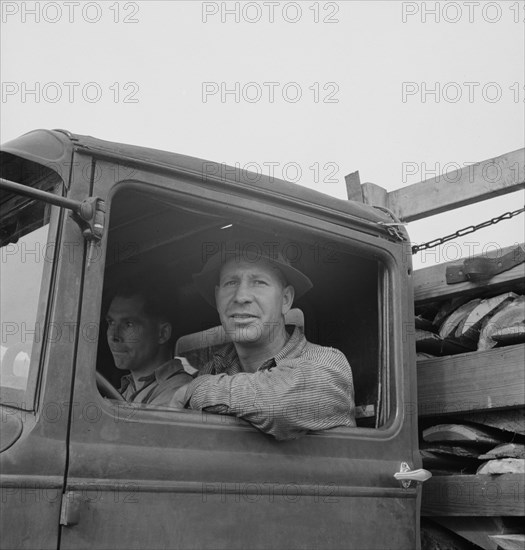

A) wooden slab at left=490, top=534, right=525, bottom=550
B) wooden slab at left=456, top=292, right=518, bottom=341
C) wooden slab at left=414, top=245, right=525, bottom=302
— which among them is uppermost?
wooden slab at left=414, top=245, right=525, bottom=302

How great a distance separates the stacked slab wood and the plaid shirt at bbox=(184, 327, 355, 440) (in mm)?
456

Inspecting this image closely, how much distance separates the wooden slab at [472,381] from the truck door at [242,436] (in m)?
0.19

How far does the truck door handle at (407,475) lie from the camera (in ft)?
7.79

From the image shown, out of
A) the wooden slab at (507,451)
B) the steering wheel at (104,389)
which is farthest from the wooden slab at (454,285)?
the steering wheel at (104,389)

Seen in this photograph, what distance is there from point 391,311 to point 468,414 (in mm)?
459

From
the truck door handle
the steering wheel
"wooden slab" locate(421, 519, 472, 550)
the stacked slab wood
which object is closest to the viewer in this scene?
the steering wheel

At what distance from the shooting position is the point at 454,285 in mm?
2848

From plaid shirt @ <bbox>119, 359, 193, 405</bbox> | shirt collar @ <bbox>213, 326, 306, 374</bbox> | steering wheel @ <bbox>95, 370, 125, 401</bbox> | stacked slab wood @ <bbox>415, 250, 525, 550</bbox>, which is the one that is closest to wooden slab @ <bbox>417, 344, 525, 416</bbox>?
stacked slab wood @ <bbox>415, 250, 525, 550</bbox>

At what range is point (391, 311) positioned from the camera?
2609 millimetres

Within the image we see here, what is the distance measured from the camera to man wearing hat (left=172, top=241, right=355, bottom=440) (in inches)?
85.6

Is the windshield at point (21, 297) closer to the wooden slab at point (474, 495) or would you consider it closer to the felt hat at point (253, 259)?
the felt hat at point (253, 259)

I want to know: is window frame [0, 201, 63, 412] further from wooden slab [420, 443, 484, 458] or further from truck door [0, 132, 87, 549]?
wooden slab [420, 443, 484, 458]

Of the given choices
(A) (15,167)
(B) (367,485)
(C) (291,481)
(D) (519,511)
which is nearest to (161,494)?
(C) (291,481)

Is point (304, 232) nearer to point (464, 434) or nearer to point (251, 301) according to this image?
point (251, 301)
